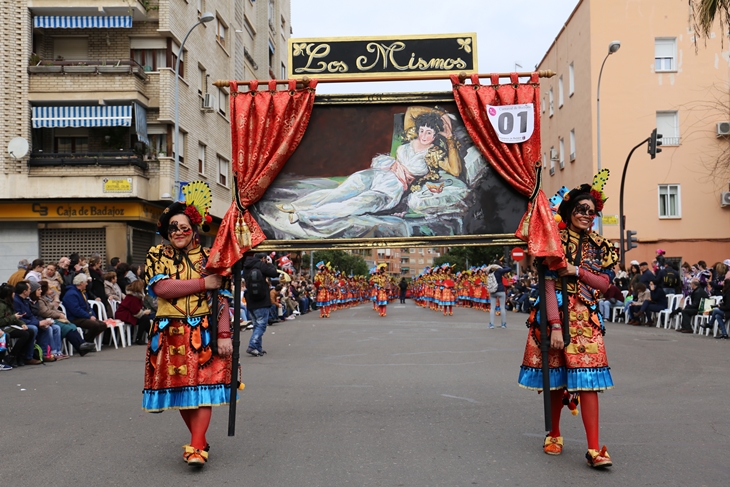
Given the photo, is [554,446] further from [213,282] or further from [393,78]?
[393,78]

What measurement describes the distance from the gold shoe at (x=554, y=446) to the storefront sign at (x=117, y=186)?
23067 mm

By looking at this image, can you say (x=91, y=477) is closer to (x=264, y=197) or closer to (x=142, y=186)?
(x=264, y=197)

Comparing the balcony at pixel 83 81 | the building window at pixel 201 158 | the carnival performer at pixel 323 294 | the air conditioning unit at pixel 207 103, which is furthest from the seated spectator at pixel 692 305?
the air conditioning unit at pixel 207 103

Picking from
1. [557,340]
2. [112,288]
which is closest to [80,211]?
[112,288]

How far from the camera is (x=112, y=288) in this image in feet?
53.6

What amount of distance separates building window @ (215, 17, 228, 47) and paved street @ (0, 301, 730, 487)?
2605 centimetres

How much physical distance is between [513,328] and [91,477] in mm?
16103

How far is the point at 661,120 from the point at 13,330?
31.8 metres

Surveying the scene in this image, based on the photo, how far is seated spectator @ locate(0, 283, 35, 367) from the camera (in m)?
11.8

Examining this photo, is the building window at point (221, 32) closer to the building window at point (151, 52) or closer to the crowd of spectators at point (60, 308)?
the building window at point (151, 52)

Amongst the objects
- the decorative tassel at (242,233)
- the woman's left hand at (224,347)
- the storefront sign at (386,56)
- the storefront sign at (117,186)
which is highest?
the storefront sign at (117,186)

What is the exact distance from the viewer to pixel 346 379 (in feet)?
33.3

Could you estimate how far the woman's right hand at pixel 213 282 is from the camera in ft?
18.1

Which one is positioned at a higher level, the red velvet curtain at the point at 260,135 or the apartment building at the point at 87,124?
the apartment building at the point at 87,124
